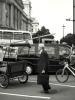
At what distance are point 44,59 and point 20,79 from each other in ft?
10.5

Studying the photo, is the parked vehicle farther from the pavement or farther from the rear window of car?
the rear window of car

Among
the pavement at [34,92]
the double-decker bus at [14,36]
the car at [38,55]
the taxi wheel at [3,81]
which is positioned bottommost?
the pavement at [34,92]

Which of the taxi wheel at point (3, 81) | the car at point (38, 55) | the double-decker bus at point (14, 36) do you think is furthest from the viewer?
the double-decker bus at point (14, 36)

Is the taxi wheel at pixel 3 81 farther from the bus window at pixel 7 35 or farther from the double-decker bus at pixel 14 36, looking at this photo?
the bus window at pixel 7 35

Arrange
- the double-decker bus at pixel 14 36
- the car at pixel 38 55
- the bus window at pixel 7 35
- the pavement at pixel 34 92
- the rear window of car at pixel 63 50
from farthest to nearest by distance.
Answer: the bus window at pixel 7 35 → the double-decker bus at pixel 14 36 → the rear window of car at pixel 63 50 → the car at pixel 38 55 → the pavement at pixel 34 92

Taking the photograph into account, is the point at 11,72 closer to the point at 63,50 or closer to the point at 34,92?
the point at 34,92

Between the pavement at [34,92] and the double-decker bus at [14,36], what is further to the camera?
the double-decker bus at [14,36]

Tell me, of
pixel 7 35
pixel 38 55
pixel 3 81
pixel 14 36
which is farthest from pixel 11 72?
pixel 7 35

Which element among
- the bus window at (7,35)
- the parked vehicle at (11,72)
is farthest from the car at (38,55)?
the bus window at (7,35)

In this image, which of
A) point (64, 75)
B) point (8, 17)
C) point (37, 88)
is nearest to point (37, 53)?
point (64, 75)

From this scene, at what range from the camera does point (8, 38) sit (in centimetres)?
3666

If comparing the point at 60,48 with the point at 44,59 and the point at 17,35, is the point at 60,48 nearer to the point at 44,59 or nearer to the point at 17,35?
A: the point at 44,59

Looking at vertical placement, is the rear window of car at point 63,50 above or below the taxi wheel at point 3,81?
above

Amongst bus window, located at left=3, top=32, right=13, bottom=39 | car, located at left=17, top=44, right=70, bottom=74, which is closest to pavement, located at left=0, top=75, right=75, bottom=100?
car, located at left=17, top=44, right=70, bottom=74
